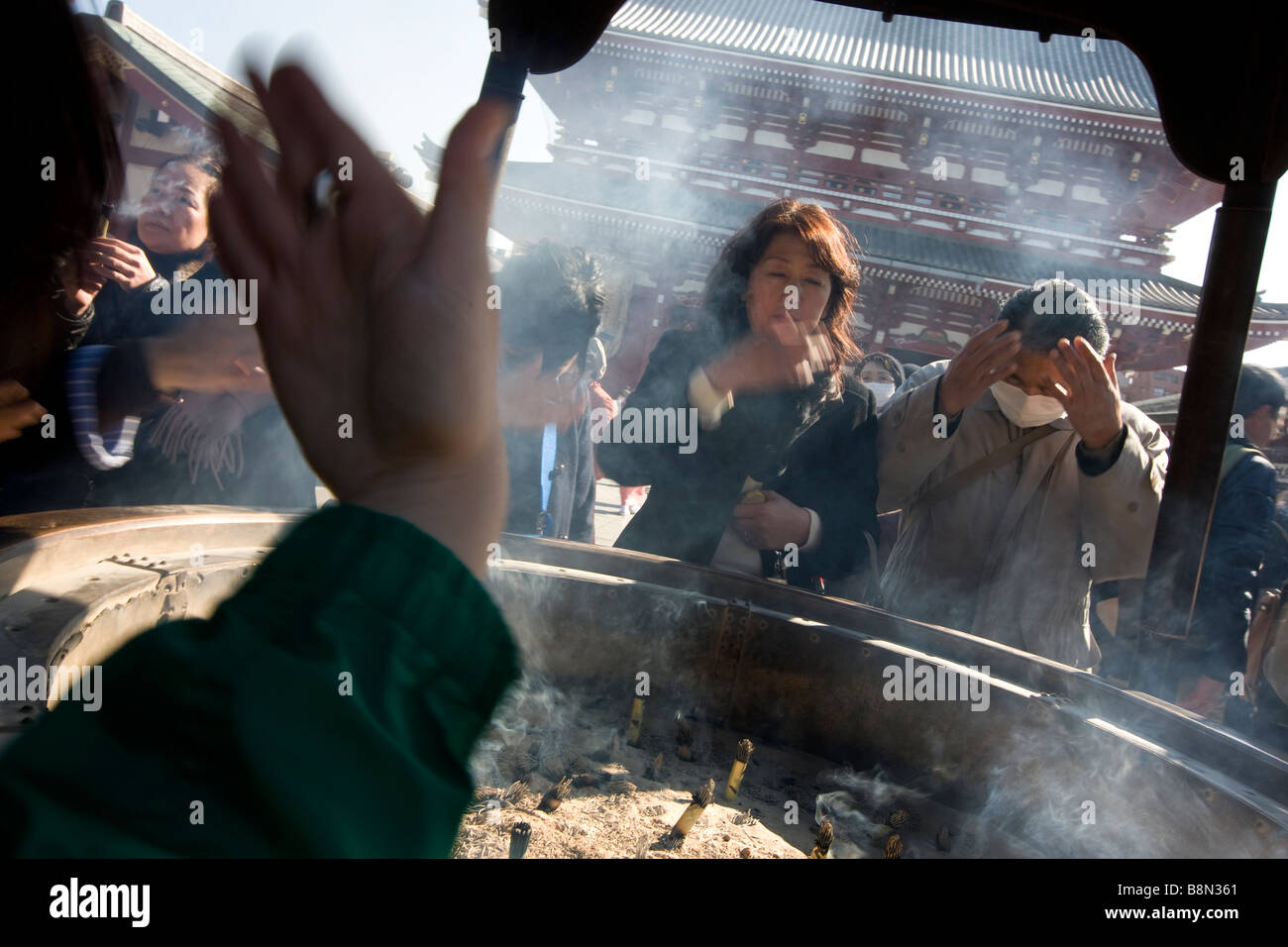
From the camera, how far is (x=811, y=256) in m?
2.44

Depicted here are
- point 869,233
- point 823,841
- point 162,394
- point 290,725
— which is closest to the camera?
point 290,725

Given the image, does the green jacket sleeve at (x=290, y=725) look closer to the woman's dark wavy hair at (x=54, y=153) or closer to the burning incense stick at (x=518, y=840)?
the woman's dark wavy hair at (x=54, y=153)

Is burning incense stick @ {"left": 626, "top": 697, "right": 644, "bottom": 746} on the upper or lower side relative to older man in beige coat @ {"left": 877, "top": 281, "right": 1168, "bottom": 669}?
lower

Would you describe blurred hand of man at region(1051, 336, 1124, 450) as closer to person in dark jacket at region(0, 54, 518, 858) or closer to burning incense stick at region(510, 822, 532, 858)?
burning incense stick at region(510, 822, 532, 858)

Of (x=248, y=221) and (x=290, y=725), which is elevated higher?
(x=248, y=221)

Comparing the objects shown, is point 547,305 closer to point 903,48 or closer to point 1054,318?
point 1054,318

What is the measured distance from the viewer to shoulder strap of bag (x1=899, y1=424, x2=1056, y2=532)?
7.84 feet

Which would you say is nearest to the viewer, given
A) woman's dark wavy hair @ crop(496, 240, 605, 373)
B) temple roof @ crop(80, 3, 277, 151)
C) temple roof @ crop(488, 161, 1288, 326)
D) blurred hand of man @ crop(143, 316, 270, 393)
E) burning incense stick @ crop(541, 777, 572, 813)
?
blurred hand of man @ crop(143, 316, 270, 393)

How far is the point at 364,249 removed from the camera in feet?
2.11

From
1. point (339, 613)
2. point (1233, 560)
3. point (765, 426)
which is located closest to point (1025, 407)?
point (765, 426)

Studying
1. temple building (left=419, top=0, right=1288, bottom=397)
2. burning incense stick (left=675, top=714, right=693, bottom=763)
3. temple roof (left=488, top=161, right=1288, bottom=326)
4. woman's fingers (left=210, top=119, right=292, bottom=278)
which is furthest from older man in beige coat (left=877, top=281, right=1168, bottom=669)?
temple building (left=419, top=0, right=1288, bottom=397)

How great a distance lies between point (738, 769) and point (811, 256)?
160 cm
